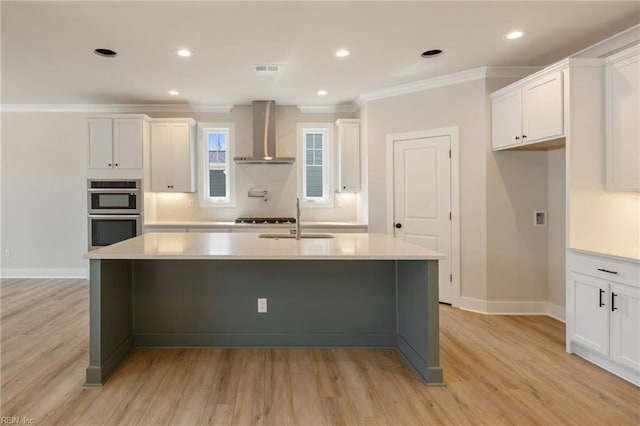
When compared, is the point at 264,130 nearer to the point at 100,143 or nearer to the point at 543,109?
the point at 100,143

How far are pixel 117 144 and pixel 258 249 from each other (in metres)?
3.49

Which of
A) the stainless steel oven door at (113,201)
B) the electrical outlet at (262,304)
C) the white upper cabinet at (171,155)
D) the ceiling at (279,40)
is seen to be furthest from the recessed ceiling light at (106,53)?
the electrical outlet at (262,304)

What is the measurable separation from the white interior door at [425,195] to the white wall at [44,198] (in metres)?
4.67

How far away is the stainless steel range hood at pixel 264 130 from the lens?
505 centimetres

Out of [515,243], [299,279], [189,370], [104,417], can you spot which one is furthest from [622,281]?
[104,417]

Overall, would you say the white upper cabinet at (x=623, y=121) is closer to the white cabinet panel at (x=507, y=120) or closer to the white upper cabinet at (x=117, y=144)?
the white cabinet panel at (x=507, y=120)

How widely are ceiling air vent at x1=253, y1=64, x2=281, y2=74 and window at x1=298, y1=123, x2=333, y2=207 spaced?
4.99ft

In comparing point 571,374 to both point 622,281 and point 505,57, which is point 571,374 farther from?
point 505,57

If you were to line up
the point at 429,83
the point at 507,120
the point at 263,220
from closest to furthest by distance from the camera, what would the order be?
the point at 507,120, the point at 429,83, the point at 263,220

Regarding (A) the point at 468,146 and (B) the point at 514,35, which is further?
(A) the point at 468,146

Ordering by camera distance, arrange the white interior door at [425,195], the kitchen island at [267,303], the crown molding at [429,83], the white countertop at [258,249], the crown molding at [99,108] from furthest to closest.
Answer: the crown molding at [99,108] < the white interior door at [425,195] < the crown molding at [429,83] < the kitchen island at [267,303] < the white countertop at [258,249]

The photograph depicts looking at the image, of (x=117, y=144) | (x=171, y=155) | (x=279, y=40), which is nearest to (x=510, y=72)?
(x=279, y=40)

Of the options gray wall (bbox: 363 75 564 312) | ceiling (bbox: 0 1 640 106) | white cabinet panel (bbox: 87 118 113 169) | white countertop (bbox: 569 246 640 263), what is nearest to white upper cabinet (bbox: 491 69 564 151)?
gray wall (bbox: 363 75 564 312)

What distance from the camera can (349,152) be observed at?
4.95m
